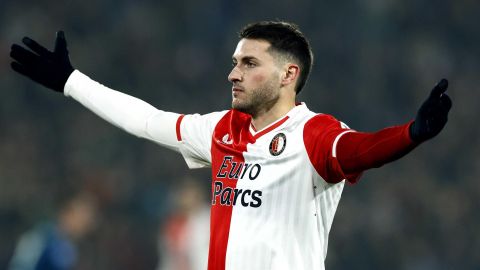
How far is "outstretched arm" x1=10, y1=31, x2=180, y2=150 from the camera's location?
436 centimetres

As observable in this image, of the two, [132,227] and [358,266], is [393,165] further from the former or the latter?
[132,227]

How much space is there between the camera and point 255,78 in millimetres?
3963

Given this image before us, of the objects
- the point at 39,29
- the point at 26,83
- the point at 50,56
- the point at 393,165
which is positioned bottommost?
the point at 50,56

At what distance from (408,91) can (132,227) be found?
12.7ft

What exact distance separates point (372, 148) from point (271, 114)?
0.74 m

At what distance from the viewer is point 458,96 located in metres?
11.6

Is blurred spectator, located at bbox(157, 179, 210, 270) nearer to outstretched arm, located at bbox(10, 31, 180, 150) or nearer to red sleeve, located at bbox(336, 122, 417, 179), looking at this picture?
outstretched arm, located at bbox(10, 31, 180, 150)

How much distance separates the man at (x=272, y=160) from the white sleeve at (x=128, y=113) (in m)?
0.12

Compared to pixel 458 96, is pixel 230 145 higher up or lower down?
lower down

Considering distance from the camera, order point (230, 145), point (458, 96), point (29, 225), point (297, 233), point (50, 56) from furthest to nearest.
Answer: point (458, 96)
point (29, 225)
point (50, 56)
point (230, 145)
point (297, 233)

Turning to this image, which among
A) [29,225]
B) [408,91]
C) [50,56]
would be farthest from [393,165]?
[50,56]

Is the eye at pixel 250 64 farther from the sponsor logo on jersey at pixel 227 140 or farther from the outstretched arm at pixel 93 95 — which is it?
the outstretched arm at pixel 93 95

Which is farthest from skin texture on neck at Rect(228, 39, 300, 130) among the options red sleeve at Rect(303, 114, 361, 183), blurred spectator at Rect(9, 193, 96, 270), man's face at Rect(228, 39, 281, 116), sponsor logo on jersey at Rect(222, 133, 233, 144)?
blurred spectator at Rect(9, 193, 96, 270)

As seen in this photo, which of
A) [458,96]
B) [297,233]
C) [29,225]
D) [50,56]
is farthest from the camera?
[458,96]
